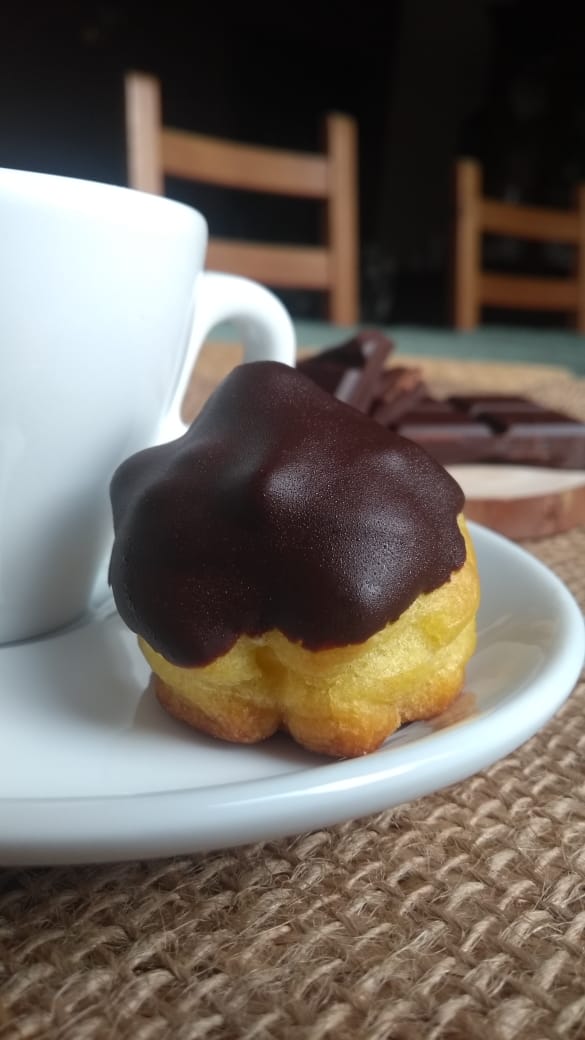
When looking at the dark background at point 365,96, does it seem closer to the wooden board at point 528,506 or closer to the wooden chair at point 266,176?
the wooden chair at point 266,176

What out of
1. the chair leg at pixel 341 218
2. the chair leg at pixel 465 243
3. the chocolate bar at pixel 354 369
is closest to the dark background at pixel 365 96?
the chair leg at pixel 465 243

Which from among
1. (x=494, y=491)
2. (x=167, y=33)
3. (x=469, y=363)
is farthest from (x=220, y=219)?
(x=494, y=491)

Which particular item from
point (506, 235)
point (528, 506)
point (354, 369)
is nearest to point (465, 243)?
point (506, 235)

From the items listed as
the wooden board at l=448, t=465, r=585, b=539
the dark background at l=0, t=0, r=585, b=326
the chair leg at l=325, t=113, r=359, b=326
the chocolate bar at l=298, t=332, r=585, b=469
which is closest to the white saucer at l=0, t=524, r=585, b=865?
the wooden board at l=448, t=465, r=585, b=539

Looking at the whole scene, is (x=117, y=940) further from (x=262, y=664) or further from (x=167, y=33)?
(x=167, y=33)

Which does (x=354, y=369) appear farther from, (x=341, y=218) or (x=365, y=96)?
(x=365, y=96)

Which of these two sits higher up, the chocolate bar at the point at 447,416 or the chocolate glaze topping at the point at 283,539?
the chocolate glaze topping at the point at 283,539

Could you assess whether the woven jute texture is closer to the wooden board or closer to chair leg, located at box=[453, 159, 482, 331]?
the wooden board

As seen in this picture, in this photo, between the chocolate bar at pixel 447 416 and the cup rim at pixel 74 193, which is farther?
the chocolate bar at pixel 447 416

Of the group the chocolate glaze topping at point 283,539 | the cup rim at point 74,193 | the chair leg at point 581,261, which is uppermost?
the cup rim at point 74,193
